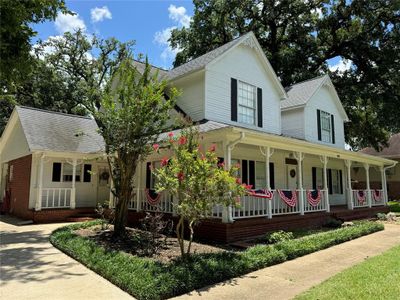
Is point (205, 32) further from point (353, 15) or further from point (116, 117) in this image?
point (116, 117)

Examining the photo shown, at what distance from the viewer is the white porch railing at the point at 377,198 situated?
1920cm

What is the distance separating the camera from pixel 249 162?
14.8 metres

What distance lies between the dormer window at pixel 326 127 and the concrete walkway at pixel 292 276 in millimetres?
10172

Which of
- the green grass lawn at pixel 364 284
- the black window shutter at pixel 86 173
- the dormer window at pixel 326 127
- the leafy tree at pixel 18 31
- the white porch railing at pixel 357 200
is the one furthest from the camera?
the dormer window at pixel 326 127

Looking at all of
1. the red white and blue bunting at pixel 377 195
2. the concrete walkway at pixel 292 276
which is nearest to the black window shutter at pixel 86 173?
the concrete walkway at pixel 292 276

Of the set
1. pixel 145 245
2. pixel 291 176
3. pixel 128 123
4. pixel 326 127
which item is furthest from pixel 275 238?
pixel 326 127

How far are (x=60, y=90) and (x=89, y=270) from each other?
31.3m

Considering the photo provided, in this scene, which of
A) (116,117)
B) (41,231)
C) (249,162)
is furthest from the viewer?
(249,162)

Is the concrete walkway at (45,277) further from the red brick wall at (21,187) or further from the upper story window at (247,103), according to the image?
the upper story window at (247,103)

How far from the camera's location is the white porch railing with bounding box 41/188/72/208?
16.0 metres

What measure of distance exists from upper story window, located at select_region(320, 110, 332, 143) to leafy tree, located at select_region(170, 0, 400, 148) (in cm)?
785

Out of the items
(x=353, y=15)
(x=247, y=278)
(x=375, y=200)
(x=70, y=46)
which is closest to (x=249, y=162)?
(x=247, y=278)

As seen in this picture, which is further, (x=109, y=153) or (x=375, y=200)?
(x=375, y=200)

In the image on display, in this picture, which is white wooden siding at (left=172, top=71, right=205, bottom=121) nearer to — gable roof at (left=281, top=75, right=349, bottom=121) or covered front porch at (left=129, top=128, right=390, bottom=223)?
covered front porch at (left=129, top=128, right=390, bottom=223)
